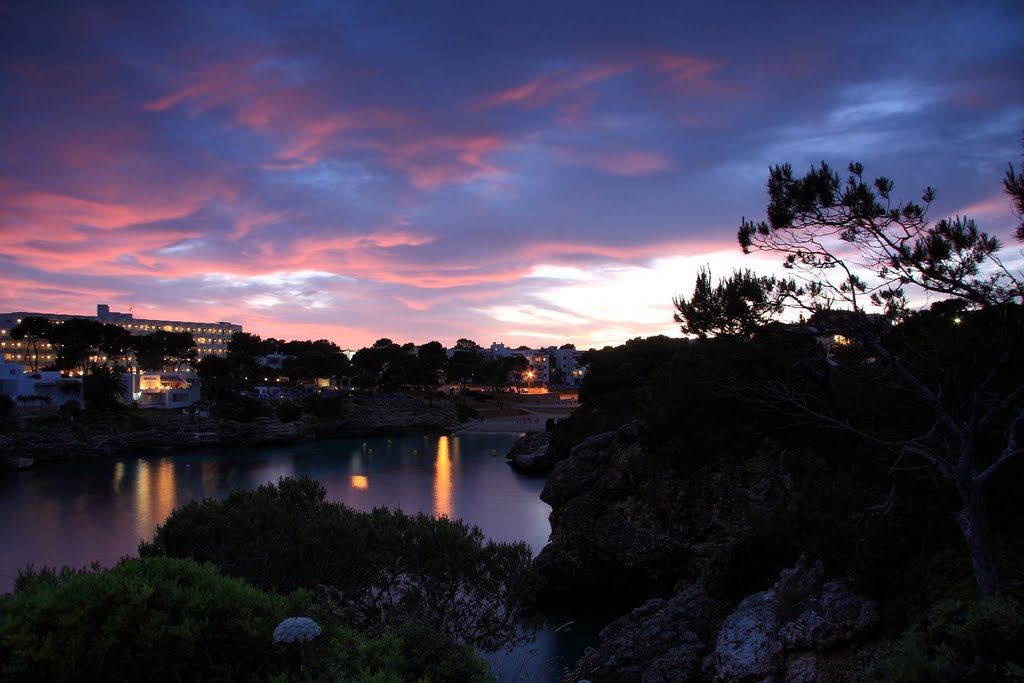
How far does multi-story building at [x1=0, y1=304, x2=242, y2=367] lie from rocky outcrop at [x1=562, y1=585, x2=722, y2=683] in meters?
110

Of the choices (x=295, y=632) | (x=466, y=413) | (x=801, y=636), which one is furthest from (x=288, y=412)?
(x=295, y=632)

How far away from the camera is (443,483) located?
47.9m

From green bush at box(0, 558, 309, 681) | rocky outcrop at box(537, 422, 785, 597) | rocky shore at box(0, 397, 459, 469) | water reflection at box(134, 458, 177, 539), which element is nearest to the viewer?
green bush at box(0, 558, 309, 681)

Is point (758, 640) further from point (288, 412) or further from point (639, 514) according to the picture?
point (288, 412)

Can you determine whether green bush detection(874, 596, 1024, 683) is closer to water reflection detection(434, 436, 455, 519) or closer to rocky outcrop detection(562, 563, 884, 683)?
rocky outcrop detection(562, 563, 884, 683)

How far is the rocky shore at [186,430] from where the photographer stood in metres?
59.1

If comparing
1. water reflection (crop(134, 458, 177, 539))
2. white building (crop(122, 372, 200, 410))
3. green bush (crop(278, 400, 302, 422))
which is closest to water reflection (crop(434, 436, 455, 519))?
water reflection (crop(134, 458, 177, 539))

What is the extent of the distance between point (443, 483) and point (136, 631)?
42532 mm

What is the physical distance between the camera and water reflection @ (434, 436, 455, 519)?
38062 millimetres

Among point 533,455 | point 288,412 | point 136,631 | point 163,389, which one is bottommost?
point 533,455

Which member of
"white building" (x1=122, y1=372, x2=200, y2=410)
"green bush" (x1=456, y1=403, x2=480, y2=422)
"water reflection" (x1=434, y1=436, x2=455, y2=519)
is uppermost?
"white building" (x1=122, y1=372, x2=200, y2=410)

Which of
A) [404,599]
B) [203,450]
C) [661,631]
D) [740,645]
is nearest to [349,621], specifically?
[404,599]

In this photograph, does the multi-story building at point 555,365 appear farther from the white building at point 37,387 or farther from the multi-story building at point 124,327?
the white building at point 37,387

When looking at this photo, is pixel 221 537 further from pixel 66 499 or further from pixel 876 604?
pixel 66 499
